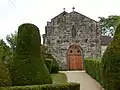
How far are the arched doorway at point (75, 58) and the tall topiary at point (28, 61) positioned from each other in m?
28.9

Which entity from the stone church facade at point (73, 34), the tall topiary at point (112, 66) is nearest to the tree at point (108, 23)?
the stone church facade at point (73, 34)

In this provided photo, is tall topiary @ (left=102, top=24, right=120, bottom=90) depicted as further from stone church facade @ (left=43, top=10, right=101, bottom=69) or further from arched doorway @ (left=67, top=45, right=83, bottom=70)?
stone church facade @ (left=43, top=10, right=101, bottom=69)

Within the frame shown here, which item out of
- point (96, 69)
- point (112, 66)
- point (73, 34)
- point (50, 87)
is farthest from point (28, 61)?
point (73, 34)

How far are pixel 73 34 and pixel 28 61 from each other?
101 ft

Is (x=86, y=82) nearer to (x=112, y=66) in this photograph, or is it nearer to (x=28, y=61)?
(x=112, y=66)

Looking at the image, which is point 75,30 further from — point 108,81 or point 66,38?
point 108,81

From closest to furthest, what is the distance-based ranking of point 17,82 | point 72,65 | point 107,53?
point 17,82 → point 107,53 → point 72,65

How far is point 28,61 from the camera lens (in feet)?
38.8

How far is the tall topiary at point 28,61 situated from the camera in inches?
450

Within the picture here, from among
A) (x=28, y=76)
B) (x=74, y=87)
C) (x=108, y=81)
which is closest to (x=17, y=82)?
(x=28, y=76)

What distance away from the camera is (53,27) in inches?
1662

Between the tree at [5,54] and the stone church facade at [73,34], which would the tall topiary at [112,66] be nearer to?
the tree at [5,54]

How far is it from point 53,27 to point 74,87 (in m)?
31.0

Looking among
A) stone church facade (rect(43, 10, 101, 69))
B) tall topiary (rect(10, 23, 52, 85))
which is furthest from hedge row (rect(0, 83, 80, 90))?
stone church facade (rect(43, 10, 101, 69))
